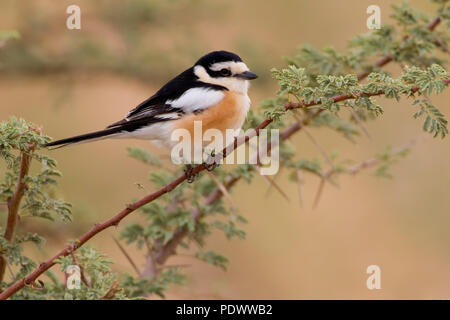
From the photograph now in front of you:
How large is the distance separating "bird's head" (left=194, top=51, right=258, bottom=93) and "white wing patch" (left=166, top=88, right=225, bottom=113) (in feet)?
0.43

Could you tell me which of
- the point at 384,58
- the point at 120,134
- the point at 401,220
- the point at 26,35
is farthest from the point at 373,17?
the point at 401,220

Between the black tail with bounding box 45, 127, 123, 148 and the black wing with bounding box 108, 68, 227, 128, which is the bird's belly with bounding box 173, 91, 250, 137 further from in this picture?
the black tail with bounding box 45, 127, 123, 148

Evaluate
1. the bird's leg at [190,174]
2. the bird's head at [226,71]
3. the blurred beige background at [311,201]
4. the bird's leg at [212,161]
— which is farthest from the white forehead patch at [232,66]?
the blurred beige background at [311,201]

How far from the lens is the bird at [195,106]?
10.7 ft

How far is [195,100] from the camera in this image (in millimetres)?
3314

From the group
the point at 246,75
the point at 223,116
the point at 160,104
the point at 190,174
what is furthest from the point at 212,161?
the point at 246,75

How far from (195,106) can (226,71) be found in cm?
28

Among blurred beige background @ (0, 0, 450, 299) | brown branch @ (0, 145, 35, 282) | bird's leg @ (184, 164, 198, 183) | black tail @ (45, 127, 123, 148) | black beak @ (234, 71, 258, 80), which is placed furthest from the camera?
blurred beige background @ (0, 0, 450, 299)

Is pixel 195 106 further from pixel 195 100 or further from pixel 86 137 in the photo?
pixel 86 137

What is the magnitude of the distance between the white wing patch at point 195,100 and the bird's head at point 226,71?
0.13 m

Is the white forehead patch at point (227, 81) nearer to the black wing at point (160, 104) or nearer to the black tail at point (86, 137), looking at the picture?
the black wing at point (160, 104)

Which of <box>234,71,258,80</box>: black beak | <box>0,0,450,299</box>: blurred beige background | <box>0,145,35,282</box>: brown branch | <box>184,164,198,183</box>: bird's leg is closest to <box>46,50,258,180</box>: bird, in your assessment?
<box>234,71,258,80</box>: black beak

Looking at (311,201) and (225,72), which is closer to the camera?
(225,72)

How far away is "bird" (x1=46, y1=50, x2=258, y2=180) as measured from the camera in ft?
10.7
